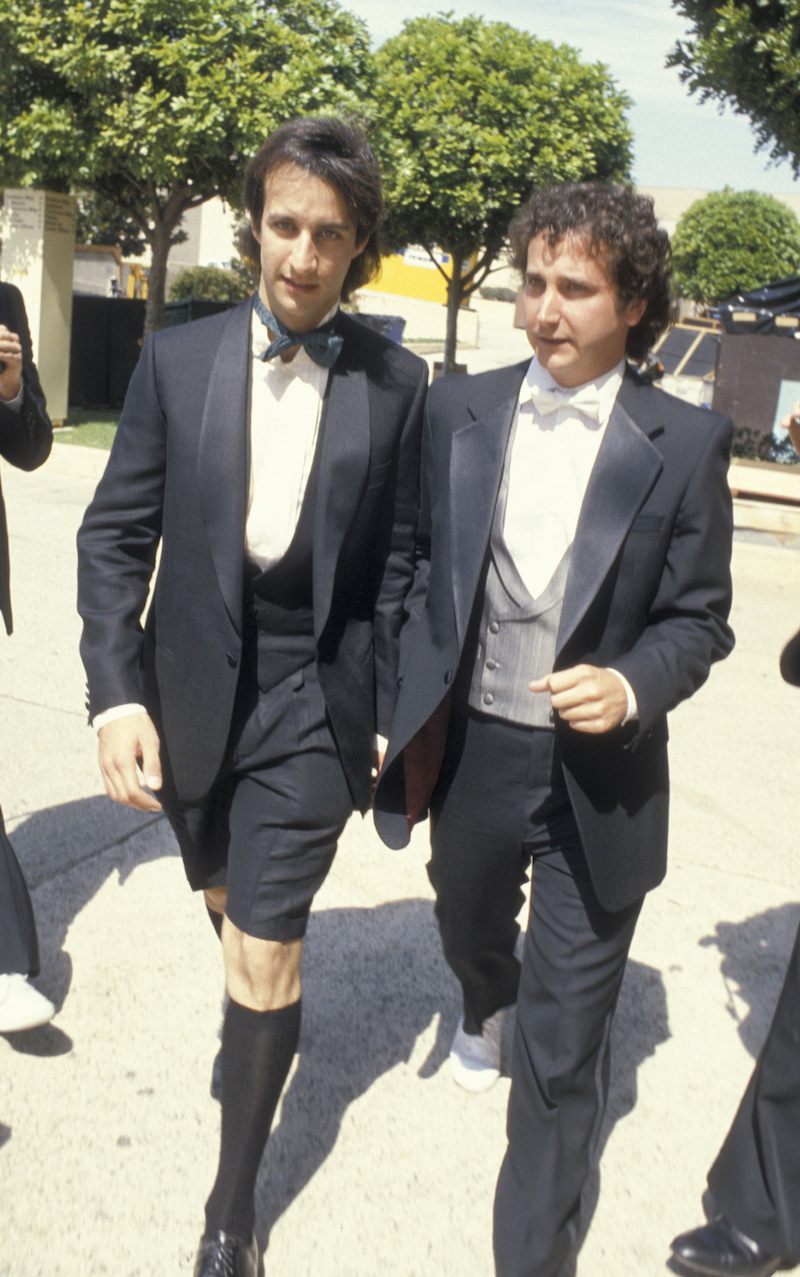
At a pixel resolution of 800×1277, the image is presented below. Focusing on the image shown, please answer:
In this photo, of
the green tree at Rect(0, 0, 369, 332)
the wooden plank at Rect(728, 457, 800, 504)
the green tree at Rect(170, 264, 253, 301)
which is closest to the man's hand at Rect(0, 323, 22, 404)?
the green tree at Rect(0, 0, 369, 332)

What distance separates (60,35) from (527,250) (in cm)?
1219

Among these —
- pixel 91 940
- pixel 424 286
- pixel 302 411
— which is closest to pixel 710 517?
pixel 302 411

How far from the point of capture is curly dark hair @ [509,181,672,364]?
2264mm

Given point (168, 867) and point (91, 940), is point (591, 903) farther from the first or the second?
point (168, 867)

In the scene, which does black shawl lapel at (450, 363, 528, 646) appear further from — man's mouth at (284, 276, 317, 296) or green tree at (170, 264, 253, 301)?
green tree at (170, 264, 253, 301)

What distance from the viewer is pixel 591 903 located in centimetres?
238

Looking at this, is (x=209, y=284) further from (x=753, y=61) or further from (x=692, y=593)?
(x=692, y=593)

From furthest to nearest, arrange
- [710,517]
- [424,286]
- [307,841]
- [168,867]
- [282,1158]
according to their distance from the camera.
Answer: [424,286] < [168,867] < [282,1158] < [307,841] < [710,517]

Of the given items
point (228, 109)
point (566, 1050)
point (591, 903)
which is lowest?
point (566, 1050)

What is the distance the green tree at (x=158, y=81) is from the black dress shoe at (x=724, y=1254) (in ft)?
38.0

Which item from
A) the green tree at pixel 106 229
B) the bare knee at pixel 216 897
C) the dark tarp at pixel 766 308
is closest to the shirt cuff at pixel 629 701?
the bare knee at pixel 216 897

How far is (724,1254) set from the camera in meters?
2.43

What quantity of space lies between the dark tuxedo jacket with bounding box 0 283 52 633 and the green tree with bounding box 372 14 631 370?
1630 cm

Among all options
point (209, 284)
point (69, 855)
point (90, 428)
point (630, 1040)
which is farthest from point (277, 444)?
point (209, 284)
